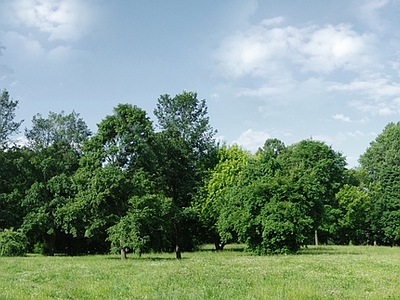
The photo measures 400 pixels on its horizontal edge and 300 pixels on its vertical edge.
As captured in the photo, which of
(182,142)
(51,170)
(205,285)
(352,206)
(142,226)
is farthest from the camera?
(352,206)

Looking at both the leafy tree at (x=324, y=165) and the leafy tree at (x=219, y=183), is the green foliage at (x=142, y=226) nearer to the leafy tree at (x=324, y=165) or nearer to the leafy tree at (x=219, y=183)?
the leafy tree at (x=219, y=183)

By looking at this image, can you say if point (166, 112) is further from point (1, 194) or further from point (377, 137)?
point (377, 137)

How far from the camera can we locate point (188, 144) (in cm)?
5575

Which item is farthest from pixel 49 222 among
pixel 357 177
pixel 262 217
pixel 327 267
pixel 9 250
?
pixel 357 177

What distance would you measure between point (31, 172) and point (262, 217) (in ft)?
108

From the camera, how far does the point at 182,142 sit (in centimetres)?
5441

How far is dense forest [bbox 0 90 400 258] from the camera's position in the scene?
40375mm

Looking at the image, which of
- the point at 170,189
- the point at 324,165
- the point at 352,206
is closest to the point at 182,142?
the point at 170,189

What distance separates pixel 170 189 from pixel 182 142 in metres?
6.17

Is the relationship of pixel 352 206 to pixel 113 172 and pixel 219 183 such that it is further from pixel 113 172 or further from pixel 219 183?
pixel 113 172

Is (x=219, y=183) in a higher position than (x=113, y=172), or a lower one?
higher

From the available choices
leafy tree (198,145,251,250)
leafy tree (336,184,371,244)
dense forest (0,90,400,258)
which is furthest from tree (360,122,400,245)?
leafy tree (198,145,251,250)

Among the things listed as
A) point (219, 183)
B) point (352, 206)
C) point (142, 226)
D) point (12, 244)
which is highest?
point (219, 183)

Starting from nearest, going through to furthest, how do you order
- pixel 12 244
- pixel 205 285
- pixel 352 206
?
pixel 205 285, pixel 12 244, pixel 352 206
